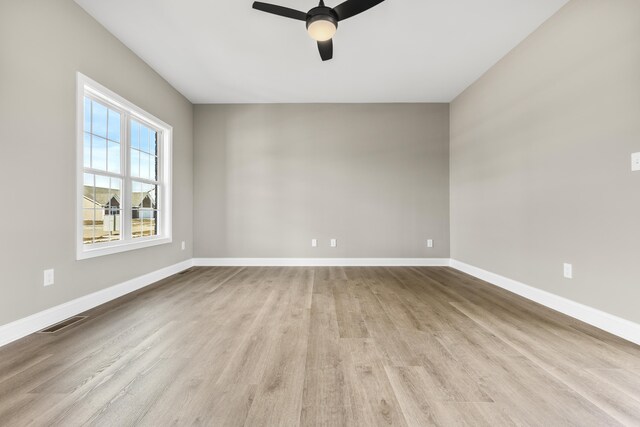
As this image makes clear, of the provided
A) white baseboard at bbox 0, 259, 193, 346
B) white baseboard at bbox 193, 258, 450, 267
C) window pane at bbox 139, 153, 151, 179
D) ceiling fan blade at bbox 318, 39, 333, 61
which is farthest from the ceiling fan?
white baseboard at bbox 193, 258, 450, 267

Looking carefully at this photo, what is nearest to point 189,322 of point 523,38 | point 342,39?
point 342,39

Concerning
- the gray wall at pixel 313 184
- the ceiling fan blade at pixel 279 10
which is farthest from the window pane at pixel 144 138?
the ceiling fan blade at pixel 279 10

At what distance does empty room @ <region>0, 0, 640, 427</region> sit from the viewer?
1.42 m

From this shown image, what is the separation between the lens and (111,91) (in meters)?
2.79

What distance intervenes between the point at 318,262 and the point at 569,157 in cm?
339

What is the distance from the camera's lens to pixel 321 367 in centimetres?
156

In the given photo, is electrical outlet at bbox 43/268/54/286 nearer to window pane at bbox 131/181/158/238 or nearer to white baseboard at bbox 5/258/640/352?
white baseboard at bbox 5/258/640/352

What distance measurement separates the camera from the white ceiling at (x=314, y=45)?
2477 millimetres

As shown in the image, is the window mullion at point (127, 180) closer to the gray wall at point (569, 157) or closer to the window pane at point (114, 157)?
the window pane at point (114, 157)

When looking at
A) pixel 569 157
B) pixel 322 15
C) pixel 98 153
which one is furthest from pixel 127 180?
pixel 569 157

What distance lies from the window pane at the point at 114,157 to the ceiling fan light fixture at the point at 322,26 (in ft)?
7.98

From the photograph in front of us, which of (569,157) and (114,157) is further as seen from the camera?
(114,157)

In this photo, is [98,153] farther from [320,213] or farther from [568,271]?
[568,271]

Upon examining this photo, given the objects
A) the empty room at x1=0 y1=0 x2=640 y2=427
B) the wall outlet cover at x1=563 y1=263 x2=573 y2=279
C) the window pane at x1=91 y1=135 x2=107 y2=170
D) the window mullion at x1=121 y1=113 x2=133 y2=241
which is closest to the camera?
the empty room at x1=0 y1=0 x2=640 y2=427
